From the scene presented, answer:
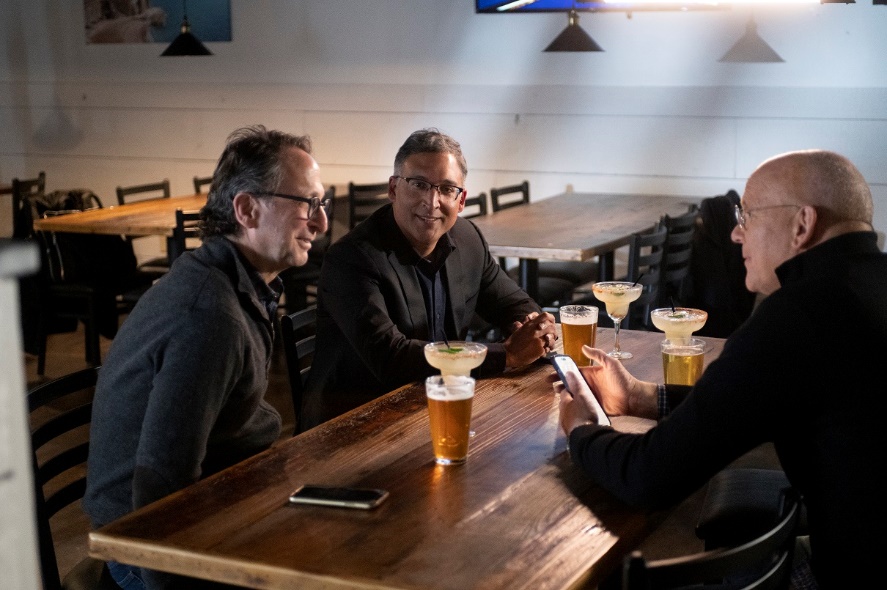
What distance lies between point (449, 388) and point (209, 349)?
1.41 ft

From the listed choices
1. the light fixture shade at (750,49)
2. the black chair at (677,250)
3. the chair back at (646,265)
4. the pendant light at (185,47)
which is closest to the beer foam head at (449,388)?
the chair back at (646,265)

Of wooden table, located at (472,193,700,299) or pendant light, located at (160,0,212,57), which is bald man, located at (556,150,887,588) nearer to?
wooden table, located at (472,193,700,299)

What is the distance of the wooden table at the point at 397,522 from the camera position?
4.68 feet

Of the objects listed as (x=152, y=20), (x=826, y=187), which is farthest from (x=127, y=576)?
(x=152, y=20)

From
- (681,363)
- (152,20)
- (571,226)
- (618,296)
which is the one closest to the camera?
(681,363)

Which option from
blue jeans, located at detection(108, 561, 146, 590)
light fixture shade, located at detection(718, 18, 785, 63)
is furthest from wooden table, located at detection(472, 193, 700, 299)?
blue jeans, located at detection(108, 561, 146, 590)

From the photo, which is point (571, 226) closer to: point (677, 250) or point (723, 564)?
point (677, 250)

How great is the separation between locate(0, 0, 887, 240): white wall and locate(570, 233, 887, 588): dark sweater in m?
4.81

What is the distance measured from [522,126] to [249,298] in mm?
5014

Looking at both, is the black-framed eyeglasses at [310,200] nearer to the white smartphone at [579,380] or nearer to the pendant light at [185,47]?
the white smartphone at [579,380]

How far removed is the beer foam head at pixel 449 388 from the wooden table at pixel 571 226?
2.49 m

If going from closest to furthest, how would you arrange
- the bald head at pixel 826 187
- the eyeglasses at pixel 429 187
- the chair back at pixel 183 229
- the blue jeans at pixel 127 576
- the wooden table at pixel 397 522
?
1. the wooden table at pixel 397 522
2. the bald head at pixel 826 187
3. the blue jeans at pixel 127 576
4. the eyeglasses at pixel 429 187
5. the chair back at pixel 183 229

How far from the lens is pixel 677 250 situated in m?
4.73

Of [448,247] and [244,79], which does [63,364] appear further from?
[448,247]
